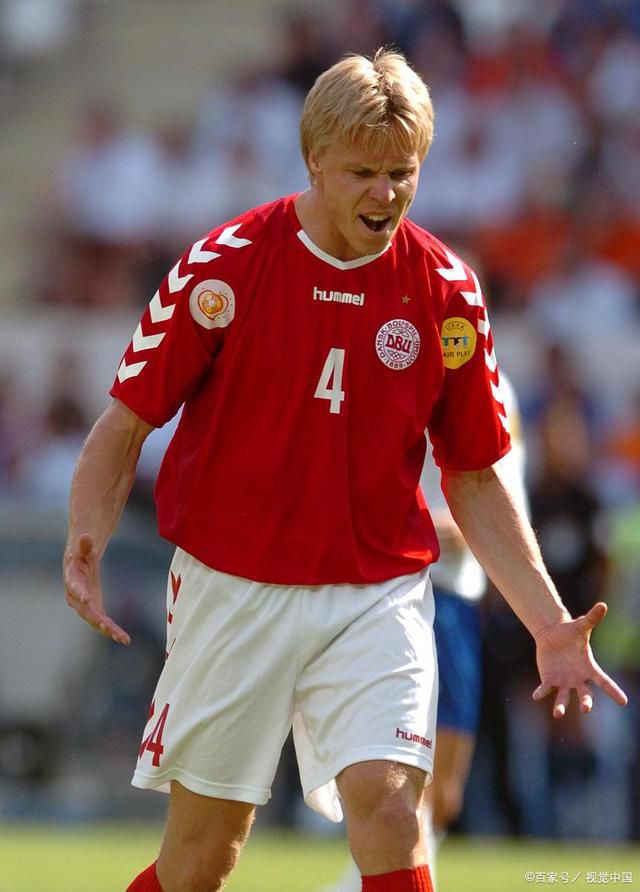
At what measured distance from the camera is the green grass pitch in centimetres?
800

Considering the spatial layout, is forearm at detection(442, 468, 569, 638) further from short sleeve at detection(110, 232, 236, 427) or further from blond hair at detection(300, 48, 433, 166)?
blond hair at detection(300, 48, 433, 166)

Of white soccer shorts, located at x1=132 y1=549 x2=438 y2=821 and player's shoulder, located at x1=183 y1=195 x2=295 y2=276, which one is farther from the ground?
player's shoulder, located at x1=183 y1=195 x2=295 y2=276

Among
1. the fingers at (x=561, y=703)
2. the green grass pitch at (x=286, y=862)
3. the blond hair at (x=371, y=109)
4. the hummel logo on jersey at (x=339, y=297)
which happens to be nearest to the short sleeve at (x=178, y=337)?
the hummel logo on jersey at (x=339, y=297)

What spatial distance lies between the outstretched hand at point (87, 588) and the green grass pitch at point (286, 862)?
3.49 meters

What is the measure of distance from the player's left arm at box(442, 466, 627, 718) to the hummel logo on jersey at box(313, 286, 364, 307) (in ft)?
1.96

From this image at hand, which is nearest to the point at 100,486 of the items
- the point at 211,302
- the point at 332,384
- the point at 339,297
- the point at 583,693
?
the point at 211,302

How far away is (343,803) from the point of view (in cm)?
457

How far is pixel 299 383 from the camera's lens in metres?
4.65

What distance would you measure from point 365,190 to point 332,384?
1.69 ft

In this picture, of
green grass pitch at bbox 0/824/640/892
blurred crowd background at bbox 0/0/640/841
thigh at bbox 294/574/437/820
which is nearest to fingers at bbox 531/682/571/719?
thigh at bbox 294/574/437/820

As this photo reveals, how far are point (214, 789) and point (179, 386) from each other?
1.07 metres

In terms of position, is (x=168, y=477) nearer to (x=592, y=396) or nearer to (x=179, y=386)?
(x=179, y=386)

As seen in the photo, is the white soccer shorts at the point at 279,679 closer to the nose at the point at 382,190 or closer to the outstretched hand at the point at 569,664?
the outstretched hand at the point at 569,664

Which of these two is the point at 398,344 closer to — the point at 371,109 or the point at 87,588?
the point at 371,109
